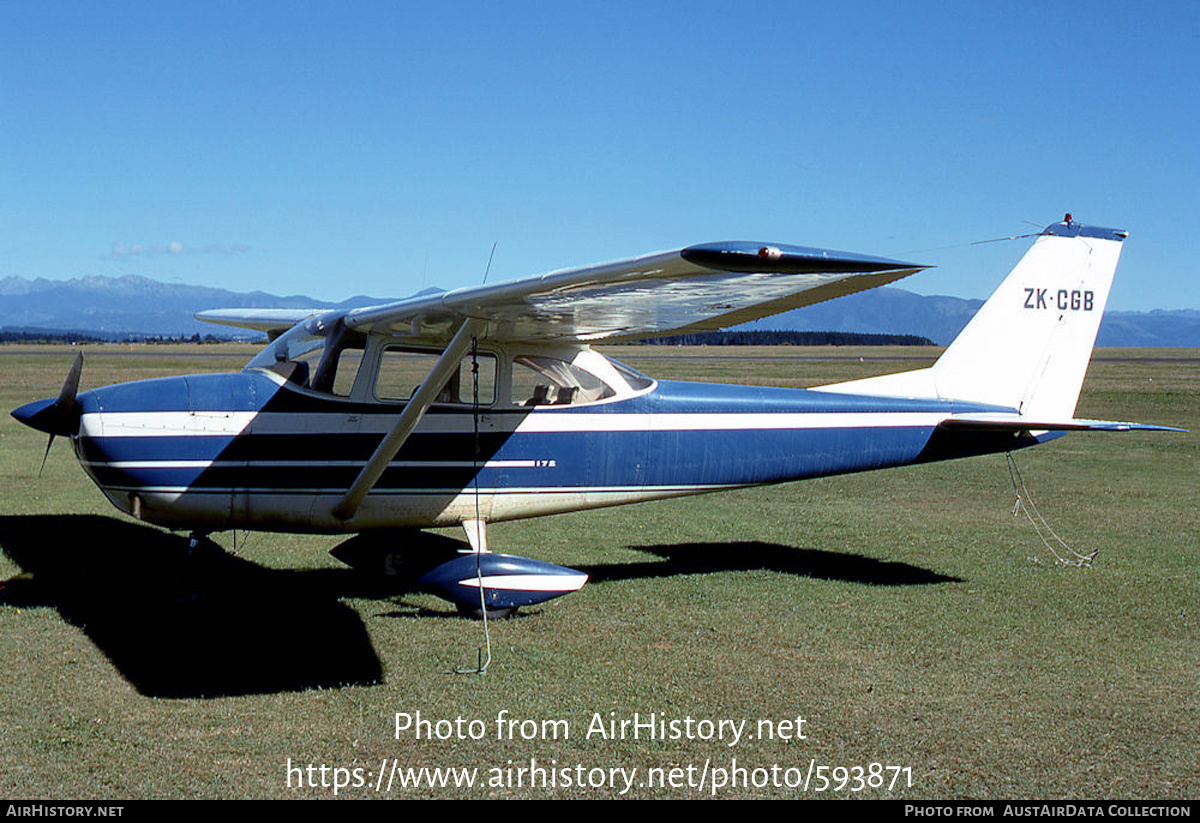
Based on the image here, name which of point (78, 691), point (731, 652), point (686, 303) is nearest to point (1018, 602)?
point (731, 652)

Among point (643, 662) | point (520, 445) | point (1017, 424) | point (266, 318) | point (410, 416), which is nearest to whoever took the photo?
point (643, 662)

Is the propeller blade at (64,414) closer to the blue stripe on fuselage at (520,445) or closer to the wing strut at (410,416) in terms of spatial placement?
the blue stripe on fuselage at (520,445)

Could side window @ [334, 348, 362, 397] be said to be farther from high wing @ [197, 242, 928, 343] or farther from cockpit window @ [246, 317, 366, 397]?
high wing @ [197, 242, 928, 343]

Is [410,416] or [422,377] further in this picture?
[422,377]

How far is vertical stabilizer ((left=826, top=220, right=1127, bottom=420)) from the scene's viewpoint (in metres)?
9.12

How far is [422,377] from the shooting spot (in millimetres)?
7422

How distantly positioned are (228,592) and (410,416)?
2.50 metres

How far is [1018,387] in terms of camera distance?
9156mm

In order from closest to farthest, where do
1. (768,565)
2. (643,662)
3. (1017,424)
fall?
(643,662)
(1017,424)
(768,565)

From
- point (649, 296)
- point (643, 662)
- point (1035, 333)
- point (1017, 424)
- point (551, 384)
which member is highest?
point (649, 296)

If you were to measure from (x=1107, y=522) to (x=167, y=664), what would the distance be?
31.2 feet

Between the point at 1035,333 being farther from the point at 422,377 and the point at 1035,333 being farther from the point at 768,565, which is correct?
the point at 422,377

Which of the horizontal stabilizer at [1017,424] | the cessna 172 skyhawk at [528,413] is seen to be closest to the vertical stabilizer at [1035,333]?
the cessna 172 skyhawk at [528,413]

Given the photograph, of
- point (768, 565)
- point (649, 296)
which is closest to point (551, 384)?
point (649, 296)
